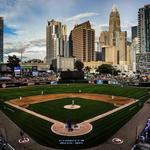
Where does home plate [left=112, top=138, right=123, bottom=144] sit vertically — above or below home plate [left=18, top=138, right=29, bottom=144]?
below

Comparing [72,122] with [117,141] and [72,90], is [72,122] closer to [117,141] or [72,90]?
[117,141]

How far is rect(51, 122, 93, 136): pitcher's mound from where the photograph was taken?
25.7 meters

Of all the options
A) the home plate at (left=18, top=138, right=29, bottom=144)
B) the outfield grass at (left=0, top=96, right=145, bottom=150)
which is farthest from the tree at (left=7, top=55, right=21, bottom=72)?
the home plate at (left=18, top=138, right=29, bottom=144)

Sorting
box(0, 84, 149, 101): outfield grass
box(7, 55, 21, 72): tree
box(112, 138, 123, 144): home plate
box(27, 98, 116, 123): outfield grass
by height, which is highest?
box(7, 55, 21, 72): tree

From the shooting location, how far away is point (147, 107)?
4244 cm

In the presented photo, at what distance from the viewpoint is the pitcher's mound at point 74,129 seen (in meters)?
25.7

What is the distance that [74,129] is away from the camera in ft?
89.0

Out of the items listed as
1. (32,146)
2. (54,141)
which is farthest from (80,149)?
(32,146)

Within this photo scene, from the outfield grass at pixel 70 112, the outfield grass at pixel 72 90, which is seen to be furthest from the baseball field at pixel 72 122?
the outfield grass at pixel 72 90

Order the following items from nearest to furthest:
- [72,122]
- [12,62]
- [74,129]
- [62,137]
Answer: [62,137], [74,129], [72,122], [12,62]

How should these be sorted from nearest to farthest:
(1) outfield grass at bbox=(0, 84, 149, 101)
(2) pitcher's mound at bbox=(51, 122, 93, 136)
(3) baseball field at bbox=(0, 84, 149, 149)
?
(3) baseball field at bbox=(0, 84, 149, 149) < (2) pitcher's mound at bbox=(51, 122, 93, 136) < (1) outfield grass at bbox=(0, 84, 149, 101)

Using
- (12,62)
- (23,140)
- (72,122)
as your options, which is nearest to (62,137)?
(23,140)

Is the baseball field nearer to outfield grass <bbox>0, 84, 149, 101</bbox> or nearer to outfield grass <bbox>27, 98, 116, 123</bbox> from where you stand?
outfield grass <bbox>27, 98, 116, 123</bbox>

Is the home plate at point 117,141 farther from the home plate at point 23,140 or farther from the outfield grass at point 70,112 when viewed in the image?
the home plate at point 23,140
